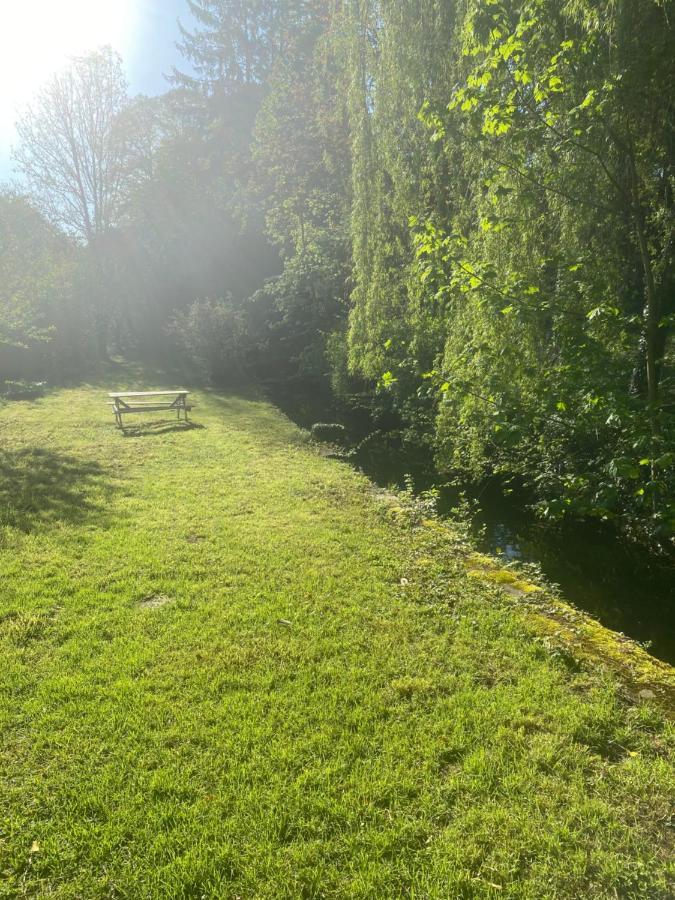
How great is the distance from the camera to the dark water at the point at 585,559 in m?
4.95

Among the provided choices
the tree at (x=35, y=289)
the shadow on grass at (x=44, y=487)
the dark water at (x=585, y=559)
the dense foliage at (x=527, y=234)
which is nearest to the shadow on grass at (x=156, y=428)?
the shadow on grass at (x=44, y=487)

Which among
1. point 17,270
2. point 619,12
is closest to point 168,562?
point 619,12

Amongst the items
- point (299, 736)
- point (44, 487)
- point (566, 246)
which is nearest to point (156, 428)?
point (44, 487)

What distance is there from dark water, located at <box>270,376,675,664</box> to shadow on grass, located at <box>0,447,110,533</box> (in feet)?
16.4

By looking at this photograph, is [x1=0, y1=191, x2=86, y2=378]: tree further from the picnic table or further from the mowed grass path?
the mowed grass path

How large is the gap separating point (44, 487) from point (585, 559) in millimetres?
7414

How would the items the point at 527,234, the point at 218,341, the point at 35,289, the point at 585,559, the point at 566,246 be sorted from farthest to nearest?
1. the point at 218,341
2. the point at 35,289
3. the point at 585,559
4. the point at 527,234
5. the point at 566,246

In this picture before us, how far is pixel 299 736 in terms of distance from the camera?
2912mm

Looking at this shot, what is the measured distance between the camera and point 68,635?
12.7ft

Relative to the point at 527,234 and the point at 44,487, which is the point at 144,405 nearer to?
the point at 44,487

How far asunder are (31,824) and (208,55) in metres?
41.0

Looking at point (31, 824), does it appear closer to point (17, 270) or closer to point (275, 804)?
point (275, 804)

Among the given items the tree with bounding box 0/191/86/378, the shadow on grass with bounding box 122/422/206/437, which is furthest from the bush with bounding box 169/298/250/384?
the shadow on grass with bounding box 122/422/206/437

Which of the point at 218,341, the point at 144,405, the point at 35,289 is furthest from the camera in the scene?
the point at 218,341
